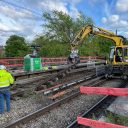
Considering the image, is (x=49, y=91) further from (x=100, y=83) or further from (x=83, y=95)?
(x=100, y=83)

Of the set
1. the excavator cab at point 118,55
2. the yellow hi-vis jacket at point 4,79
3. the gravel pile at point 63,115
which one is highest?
the excavator cab at point 118,55

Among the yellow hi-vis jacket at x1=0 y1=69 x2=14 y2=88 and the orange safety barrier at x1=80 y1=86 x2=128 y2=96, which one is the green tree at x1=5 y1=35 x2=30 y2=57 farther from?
the orange safety barrier at x1=80 y1=86 x2=128 y2=96

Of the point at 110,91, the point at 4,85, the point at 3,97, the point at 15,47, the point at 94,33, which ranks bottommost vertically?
the point at 3,97

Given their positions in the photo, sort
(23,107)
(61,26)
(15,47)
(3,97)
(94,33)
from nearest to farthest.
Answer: (3,97)
(23,107)
(94,33)
(61,26)
(15,47)

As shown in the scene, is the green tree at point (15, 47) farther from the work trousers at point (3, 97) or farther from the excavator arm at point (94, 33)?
the work trousers at point (3, 97)

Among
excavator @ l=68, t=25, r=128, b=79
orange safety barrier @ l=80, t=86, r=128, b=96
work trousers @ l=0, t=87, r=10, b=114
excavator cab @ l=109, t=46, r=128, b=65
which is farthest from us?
excavator cab @ l=109, t=46, r=128, b=65

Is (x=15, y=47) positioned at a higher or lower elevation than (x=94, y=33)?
lower

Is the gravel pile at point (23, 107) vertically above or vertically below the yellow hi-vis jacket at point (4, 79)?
below

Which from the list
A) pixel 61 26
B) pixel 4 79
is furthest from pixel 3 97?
pixel 61 26

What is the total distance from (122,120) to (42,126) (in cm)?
231

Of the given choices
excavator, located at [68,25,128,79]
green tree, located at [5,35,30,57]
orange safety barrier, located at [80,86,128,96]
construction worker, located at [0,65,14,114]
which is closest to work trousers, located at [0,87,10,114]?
construction worker, located at [0,65,14,114]

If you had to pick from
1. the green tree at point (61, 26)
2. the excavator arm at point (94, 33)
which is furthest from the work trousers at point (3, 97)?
the green tree at point (61, 26)

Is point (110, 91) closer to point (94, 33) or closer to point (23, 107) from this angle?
point (23, 107)

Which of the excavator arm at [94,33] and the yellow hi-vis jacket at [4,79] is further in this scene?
the excavator arm at [94,33]
